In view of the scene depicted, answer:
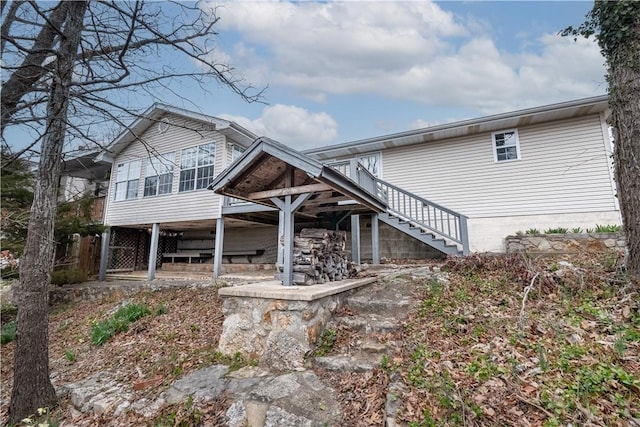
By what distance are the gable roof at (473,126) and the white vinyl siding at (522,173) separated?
28cm

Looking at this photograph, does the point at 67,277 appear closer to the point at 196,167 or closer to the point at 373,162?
the point at 196,167

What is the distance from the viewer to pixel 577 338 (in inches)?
116

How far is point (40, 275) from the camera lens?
3.60 m

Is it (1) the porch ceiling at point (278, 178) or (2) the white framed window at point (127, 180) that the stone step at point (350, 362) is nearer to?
(1) the porch ceiling at point (278, 178)

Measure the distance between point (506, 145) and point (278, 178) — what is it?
27.0 feet

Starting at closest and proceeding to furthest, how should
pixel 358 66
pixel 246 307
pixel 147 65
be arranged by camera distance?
1. pixel 246 307
2. pixel 147 65
3. pixel 358 66

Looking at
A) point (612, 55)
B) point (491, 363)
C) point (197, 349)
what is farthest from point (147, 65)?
point (612, 55)

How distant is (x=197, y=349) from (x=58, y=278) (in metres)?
9.41

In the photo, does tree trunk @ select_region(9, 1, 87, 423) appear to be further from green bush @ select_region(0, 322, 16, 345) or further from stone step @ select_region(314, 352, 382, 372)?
green bush @ select_region(0, 322, 16, 345)

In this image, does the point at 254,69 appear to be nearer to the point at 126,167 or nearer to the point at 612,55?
the point at 612,55

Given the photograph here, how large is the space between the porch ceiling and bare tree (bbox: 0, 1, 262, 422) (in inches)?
51.2

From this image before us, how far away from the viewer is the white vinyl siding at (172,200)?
392 inches

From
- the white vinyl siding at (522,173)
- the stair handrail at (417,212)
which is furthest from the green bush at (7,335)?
the white vinyl siding at (522,173)

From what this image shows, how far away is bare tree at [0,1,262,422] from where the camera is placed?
3.55 meters
